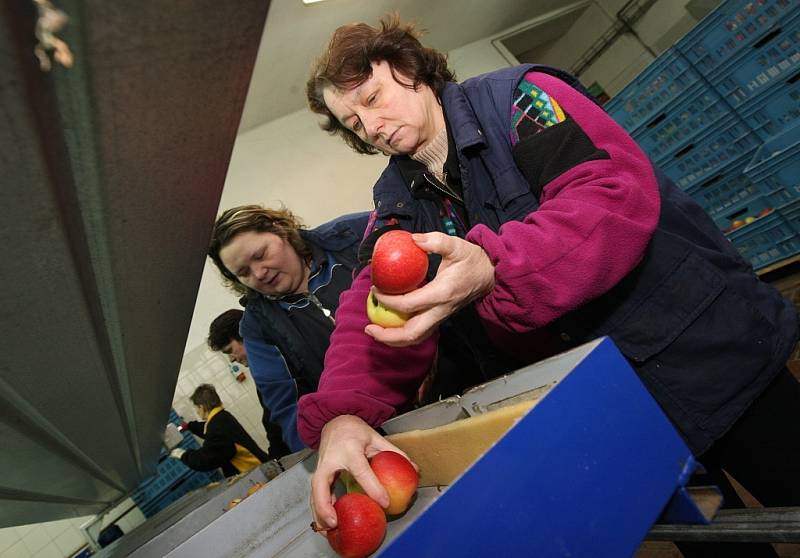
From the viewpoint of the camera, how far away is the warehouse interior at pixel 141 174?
273 millimetres

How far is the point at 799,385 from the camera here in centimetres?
92

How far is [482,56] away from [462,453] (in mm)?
5830

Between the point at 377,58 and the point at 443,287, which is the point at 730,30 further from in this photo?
the point at 443,287

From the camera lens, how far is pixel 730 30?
2.63 meters

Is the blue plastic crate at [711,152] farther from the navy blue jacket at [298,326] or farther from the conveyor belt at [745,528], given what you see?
the conveyor belt at [745,528]

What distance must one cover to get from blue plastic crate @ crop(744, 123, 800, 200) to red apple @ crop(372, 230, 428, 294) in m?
2.95

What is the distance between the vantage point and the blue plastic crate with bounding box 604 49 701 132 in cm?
293

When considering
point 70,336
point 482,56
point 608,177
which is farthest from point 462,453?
point 482,56

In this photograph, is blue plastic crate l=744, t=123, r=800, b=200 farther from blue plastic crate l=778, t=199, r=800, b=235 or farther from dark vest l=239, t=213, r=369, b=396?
dark vest l=239, t=213, r=369, b=396

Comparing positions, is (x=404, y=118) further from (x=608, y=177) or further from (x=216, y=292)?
(x=216, y=292)

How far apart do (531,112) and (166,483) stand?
4.42m

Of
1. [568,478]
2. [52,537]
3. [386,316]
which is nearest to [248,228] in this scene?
[386,316]

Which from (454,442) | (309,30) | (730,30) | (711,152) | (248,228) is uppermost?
(309,30)

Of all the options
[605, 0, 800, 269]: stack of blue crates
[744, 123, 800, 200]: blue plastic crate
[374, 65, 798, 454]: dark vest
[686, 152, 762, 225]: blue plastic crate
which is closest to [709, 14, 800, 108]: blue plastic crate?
[605, 0, 800, 269]: stack of blue crates
